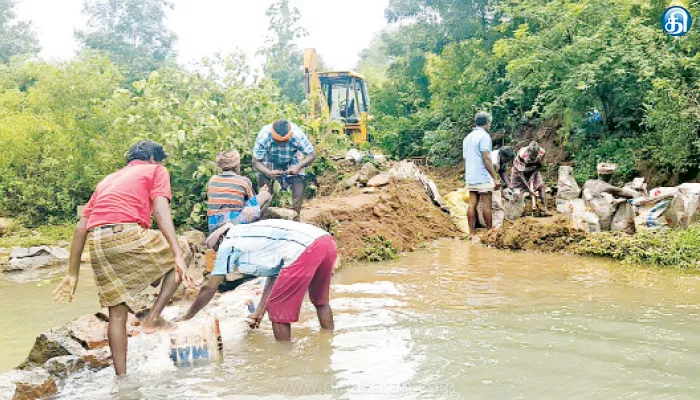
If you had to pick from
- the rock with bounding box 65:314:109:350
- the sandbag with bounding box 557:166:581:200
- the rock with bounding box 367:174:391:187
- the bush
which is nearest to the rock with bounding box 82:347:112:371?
the rock with bounding box 65:314:109:350

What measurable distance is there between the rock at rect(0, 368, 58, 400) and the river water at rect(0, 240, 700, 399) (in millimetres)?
126

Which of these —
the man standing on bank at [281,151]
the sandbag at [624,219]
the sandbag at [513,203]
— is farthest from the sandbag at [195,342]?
the sandbag at [513,203]

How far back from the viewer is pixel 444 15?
17859 millimetres

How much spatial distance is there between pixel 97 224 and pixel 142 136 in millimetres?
5968

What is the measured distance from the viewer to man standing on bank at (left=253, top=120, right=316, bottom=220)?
26.8 ft

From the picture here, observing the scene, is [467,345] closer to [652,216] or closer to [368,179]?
[652,216]

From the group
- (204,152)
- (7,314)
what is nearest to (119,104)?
(204,152)

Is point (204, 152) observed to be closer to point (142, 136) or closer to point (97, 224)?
point (142, 136)

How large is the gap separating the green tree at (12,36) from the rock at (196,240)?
31067mm

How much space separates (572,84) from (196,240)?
272 inches

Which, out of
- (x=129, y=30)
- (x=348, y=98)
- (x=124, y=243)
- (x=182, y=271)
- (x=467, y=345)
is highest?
(x=129, y=30)

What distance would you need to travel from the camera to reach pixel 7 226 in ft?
40.9

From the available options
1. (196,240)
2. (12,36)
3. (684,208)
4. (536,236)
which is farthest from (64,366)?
(12,36)

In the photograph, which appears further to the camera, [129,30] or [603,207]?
[129,30]
